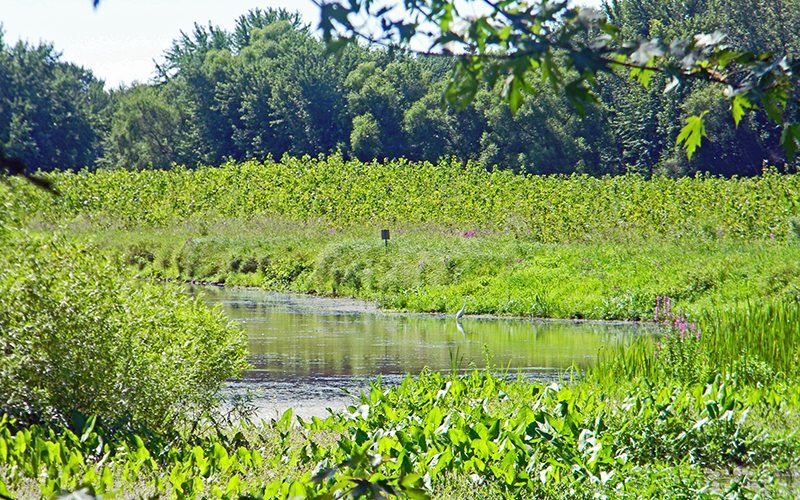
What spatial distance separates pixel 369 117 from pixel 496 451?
55376mm

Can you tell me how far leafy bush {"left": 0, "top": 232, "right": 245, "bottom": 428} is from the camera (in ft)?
17.8

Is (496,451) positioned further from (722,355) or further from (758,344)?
(758,344)

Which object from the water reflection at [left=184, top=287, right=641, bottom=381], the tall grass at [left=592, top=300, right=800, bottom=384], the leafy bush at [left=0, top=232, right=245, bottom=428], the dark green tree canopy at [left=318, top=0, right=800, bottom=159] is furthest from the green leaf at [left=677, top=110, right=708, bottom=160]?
the water reflection at [left=184, top=287, right=641, bottom=381]

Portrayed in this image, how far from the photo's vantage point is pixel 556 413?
568cm

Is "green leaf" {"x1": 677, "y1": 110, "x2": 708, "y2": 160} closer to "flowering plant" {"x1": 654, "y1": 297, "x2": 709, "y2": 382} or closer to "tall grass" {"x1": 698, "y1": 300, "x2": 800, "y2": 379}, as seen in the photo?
"flowering plant" {"x1": 654, "y1": 297, "x2": 709, "y2": 382}

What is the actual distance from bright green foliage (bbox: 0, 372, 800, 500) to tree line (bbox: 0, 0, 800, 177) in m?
46.8

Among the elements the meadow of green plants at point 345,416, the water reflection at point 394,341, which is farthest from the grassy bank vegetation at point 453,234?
the water reflection at point 394,341

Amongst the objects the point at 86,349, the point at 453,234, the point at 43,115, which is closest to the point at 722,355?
the point at 86,349

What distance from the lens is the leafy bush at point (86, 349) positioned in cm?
541

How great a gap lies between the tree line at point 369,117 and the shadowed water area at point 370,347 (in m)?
36.7

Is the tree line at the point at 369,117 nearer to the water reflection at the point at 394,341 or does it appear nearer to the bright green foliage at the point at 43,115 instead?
the bright green foliage at the point at 43,115

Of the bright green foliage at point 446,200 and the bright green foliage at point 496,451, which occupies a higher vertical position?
the bright green foliage at point 446,200

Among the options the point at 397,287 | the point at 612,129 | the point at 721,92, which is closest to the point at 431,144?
the point at 612,129

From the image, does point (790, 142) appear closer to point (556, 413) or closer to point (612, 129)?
point (556, 413)
